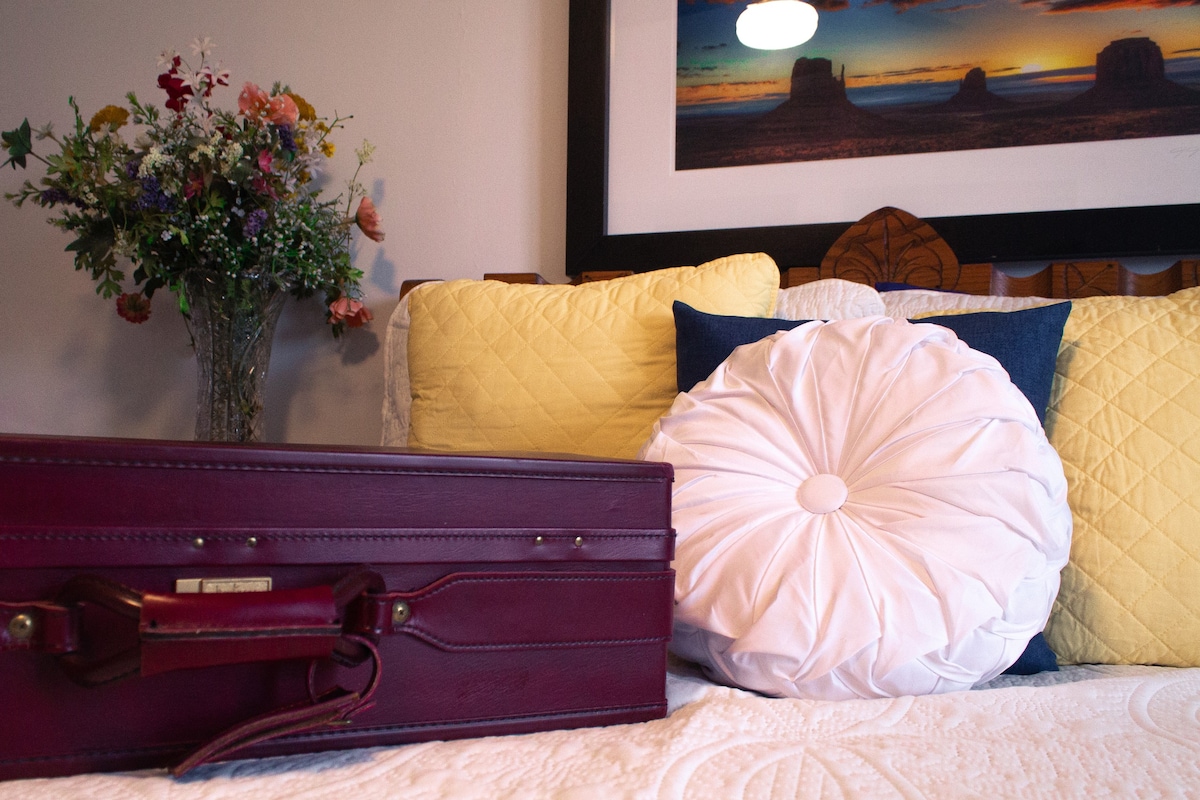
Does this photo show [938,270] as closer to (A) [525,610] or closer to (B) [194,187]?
(A) [525,610]

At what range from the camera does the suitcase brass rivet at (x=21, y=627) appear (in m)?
0.53

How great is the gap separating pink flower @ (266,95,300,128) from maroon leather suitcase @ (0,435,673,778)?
41.4 inches

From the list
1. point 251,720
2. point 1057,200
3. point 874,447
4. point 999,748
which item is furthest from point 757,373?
point 1057,200

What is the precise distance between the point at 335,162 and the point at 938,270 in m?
1.29

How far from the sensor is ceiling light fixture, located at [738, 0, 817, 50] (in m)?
1.51

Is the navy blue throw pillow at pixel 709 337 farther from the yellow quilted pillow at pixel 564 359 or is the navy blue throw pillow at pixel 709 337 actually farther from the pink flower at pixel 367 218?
the pink flower at pixel 367 218

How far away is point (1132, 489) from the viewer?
896 millimetres

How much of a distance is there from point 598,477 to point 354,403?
121 cm

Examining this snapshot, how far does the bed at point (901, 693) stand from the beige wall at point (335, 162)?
1.17 ft

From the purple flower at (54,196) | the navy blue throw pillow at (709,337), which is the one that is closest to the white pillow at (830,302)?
the navy blue throw pillow at (709,337)

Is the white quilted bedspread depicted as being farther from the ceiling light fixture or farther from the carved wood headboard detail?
the ceiling light fixture

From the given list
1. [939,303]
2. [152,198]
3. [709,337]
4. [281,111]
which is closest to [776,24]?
[939,303]

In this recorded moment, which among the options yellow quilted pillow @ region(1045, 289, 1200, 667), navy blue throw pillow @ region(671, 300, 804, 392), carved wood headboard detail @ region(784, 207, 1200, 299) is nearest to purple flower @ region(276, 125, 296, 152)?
navy blue throw pillow @ region(671, 300, 804, 392)

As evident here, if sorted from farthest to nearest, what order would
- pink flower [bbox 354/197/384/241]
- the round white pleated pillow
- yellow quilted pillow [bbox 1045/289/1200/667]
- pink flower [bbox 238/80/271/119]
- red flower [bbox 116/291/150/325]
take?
1. red flower [bbox 116/291/150/325]
2. pink flower [bbox 354/197/384/241]
3. pink flower [bbox 238/80/271/119]
4. yellow quilted pillow [bbox 1045/289/1200/667]
5. the round white pleated pillow
